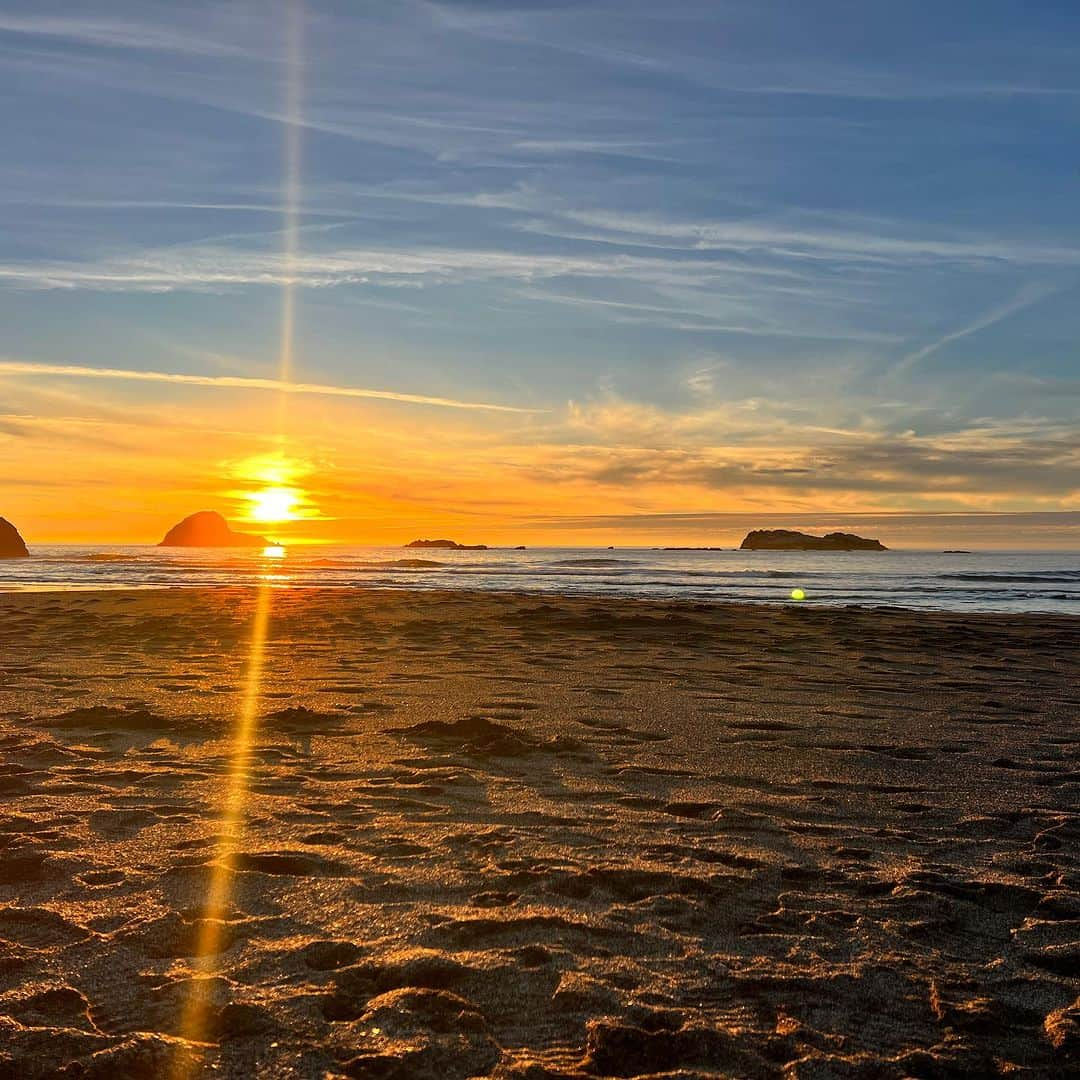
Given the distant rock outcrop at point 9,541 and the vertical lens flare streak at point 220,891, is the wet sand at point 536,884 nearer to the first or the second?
the vertical lens flare streak at point 220,891

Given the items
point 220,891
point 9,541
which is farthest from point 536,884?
point 9,541

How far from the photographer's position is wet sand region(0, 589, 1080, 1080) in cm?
297

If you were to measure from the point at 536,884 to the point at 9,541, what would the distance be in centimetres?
12692

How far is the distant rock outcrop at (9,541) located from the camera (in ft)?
365

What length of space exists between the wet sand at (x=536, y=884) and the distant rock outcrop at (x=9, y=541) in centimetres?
11757

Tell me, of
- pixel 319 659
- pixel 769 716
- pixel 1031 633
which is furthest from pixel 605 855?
pixel 1031 633

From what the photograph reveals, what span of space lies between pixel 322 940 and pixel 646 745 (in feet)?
13.2

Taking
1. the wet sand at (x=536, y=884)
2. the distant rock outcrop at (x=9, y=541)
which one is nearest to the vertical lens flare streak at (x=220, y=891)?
the wet sand at (x=536, y=884)

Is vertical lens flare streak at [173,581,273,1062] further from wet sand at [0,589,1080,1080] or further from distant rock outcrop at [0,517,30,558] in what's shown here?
distant rock outcrop at [0,517,30,558]

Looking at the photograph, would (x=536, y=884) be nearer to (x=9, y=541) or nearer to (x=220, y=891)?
(x=220, y=891)

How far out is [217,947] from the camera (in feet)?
11.8

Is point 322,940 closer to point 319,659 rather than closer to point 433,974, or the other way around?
point 433,974

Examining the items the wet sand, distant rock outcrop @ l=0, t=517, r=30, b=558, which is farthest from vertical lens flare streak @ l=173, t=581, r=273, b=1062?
distant rock outcrop @ l=0, t=517, r=30, b=558

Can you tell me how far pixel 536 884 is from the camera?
14.0 feet
